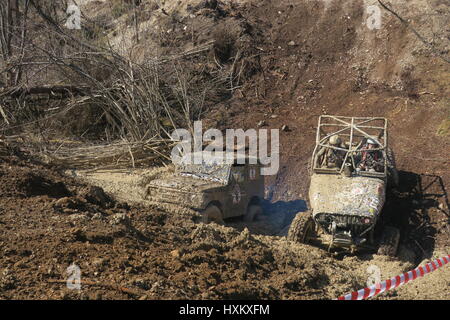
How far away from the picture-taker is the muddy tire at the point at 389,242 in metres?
11.2

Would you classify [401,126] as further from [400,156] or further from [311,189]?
[311,189]

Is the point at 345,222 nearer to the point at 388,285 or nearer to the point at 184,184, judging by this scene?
the point at 388,285

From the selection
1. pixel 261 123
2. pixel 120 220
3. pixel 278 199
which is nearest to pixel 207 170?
pixel 120 220

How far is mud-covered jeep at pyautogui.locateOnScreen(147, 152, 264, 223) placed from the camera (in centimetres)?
1171

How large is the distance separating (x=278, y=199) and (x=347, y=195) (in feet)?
15.9

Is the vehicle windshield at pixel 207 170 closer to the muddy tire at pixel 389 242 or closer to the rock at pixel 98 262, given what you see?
the muddy tire at pixel 389 242

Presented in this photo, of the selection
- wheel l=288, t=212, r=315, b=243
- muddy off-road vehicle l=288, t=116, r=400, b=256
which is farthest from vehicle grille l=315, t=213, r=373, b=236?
wheel l=288, t=212, r=315, b=243

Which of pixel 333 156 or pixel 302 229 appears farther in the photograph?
pixel 333 156

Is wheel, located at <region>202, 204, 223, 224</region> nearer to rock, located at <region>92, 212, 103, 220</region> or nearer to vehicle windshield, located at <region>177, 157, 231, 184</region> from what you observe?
vehicle windshield, located at <region>177, 157, 231, 184</region>

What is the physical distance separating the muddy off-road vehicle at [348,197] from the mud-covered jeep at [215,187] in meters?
1.54

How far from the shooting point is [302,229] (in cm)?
1146

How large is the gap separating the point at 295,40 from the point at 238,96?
10.9 feet

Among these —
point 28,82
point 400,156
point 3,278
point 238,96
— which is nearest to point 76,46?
point 28,82

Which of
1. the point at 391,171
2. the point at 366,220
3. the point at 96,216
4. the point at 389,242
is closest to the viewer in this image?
the point at 96,216
